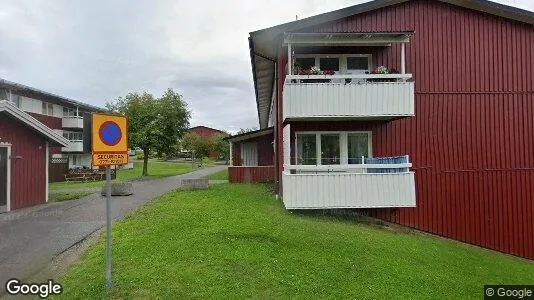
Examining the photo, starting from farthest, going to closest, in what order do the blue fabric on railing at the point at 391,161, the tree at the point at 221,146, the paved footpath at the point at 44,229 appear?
the tree at the point at 221,146 < the blue fabric on railing at the point at 391,161 < the paved footpath at the point at 44,229

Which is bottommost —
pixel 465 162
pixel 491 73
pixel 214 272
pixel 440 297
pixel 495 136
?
pixel 440 297

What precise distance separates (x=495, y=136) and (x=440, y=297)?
10.1m

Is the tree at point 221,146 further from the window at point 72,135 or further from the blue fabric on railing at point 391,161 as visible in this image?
the blue fabric on railing at point 391,161

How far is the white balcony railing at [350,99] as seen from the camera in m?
12.0

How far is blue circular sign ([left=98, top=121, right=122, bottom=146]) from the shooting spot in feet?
18.0

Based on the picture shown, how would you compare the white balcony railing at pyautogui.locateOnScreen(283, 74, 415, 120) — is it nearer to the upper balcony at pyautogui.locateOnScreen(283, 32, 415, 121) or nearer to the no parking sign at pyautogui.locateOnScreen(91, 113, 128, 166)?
the upper balcony at pyautogui.locateOnScreen(283, 32, 415, 121)

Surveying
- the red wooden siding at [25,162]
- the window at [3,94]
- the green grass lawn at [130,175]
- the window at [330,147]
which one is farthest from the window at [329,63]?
the window at [3,94]

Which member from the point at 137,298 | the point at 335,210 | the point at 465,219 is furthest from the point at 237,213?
the point at 465,219

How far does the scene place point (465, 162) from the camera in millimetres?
14016

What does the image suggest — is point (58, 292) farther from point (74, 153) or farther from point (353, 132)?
point (74, 153)

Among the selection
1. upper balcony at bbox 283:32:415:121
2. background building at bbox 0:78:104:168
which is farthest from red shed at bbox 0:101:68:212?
background building at bbox 0:78:104:168

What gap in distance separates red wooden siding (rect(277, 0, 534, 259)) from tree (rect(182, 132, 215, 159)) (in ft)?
153

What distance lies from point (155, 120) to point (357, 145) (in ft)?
82.6

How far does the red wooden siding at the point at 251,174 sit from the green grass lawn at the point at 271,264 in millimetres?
10938
